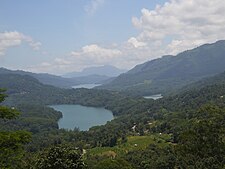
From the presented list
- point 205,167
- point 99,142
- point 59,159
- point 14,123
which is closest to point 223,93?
point 99,142

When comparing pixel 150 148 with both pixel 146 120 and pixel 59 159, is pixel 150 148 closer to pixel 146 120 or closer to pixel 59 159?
pixel 146 120

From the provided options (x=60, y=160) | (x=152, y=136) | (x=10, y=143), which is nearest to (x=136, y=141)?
(x=152, y=136)

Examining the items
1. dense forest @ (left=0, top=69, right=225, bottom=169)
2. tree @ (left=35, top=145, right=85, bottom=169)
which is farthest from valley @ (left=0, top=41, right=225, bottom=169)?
tree @ (left=35, top=145, right=85, bottom=169)

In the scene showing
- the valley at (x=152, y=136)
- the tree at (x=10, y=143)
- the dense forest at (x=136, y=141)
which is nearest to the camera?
the tree at (x=10, y=143)

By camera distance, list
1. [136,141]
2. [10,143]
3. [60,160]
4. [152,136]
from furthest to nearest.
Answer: [152,136]
[136,141]
[60,160]
[10,143]

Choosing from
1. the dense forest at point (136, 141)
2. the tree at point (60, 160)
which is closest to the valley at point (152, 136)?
→ the dense forest at point (136, 141)

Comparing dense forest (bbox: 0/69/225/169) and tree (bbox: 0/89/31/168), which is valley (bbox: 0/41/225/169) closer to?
dense forest (bbox: 0/69/225/169)

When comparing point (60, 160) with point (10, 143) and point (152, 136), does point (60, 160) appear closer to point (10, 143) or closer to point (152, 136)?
point (10, 143)

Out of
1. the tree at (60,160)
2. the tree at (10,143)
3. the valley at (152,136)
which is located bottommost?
the valley at (152,136)

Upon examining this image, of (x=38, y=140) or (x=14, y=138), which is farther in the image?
Answer: (x=38, y=140)

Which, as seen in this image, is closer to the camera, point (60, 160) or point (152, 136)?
point (60, 160)

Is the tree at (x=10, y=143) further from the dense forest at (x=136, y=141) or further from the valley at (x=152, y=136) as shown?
the valley at (x=152, y=136)
